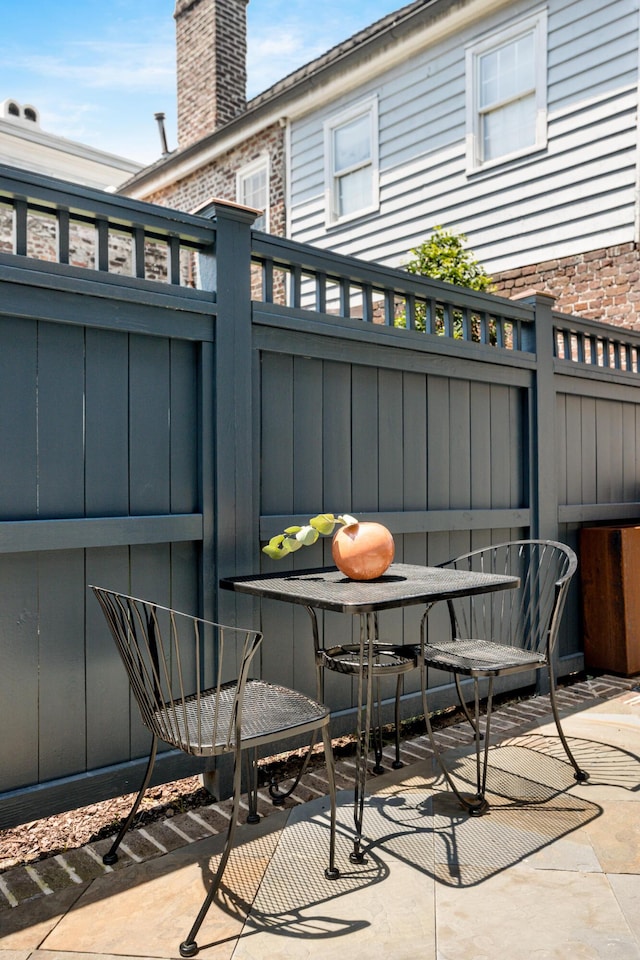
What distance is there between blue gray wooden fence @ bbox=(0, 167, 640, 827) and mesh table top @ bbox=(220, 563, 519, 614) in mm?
248

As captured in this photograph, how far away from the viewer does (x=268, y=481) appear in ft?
8.98

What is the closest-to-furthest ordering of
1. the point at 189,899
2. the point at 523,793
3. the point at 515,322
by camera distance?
the point at 189,899 → the point at 523,793 → the point at 515,322

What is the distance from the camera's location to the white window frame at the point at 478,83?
608 cm

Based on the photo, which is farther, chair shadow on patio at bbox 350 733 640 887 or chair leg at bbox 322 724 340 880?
chair shadow on patio at bbox 350 733 640 887

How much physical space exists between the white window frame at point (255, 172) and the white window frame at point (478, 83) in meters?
2.76

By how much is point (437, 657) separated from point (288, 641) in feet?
1.90

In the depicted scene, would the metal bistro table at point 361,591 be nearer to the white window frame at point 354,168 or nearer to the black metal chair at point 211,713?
the black metal chair at point 211,713

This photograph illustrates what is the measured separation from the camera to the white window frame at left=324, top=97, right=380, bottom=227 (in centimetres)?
754

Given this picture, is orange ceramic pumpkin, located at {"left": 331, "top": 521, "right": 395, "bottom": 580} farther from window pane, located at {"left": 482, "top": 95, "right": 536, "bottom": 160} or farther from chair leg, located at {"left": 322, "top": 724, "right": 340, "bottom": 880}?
window pane, located at {"left": 482, "top": 95, "right": 536, "bottom": 160}

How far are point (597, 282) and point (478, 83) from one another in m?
2.34

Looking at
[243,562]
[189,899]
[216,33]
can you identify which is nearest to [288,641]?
[243,562]

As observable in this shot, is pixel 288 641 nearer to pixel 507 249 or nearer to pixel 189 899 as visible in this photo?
pixel 189 899

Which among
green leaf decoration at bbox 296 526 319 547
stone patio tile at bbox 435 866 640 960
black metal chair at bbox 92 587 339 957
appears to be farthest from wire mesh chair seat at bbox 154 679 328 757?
stone patio tile at bbox 435 866 640 960

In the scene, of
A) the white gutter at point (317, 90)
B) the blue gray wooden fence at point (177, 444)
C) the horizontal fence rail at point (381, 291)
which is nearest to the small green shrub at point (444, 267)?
the horizontal fence rail at point (381, 291)
